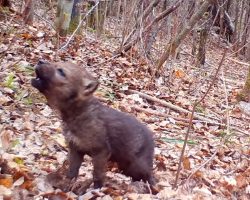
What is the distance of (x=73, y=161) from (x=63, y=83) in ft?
2.37

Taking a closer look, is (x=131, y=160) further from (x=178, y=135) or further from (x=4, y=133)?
(x=178, y=135)

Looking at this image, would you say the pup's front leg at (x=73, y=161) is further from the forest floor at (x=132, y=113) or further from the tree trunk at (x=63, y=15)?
the tree trunk at (x=63, y=15)

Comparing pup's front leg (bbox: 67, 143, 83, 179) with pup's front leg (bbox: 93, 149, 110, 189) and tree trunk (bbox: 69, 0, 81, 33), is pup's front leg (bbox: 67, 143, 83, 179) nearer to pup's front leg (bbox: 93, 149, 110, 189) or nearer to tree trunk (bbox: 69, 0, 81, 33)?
pup's front leg (bbox: 93, 149, 110, 189)

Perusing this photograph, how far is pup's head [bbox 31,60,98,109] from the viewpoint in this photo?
4.78 metres

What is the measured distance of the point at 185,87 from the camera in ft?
40.6

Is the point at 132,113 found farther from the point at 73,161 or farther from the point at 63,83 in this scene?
the point at 63,83

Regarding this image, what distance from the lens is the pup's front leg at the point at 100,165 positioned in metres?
4.81

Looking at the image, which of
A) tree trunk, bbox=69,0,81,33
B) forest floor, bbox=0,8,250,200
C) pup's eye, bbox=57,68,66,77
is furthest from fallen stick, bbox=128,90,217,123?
pup's eye, bbox=57,68,66,77

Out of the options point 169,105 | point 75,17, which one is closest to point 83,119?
point 169,105

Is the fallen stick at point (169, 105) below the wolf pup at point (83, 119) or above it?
below

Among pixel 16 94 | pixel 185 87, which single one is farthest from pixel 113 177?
pixel 185 87

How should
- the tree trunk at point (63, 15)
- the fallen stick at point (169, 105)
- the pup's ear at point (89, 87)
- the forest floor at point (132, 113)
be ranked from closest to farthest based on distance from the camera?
the pup's ear at point (89, 87) < the forest floor at point (132, 113) < the fallen stick at point (169, 105) < the tree trunk at point (63, 15)

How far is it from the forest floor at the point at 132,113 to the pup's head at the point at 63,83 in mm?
715

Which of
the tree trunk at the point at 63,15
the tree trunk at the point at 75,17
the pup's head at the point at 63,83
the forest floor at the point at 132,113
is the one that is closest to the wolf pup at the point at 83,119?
the pup's head at the point at 63,83
